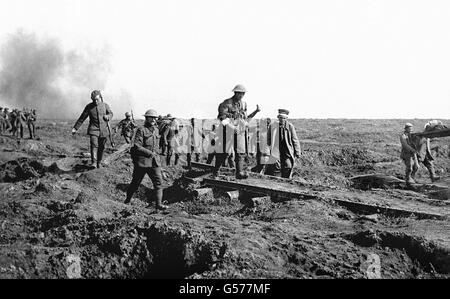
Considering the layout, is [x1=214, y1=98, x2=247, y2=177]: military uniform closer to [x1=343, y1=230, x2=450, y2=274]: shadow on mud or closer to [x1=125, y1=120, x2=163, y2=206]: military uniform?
[x1=125, y1=120, x2=163, y2=206]: military uniform

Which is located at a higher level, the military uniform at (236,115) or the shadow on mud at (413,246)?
the military uniform at (236,115)

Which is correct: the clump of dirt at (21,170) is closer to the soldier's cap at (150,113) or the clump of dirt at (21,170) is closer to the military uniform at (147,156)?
the military uniform at (147,156)

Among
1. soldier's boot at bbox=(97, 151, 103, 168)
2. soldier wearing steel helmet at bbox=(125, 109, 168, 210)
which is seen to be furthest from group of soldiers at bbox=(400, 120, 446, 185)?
soldier's boot at bbox=(97, 151, 103, 168)

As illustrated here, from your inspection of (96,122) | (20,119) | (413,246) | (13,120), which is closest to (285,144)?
(96,122)

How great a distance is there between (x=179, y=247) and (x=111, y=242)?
2.68ft

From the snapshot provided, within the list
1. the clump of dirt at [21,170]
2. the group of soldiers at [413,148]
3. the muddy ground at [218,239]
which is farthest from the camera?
the clump of dirt at [21,170]

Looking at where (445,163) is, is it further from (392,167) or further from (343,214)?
(343,214)

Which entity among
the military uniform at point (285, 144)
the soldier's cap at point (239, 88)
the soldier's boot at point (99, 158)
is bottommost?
the soldier's boot at point (99, 158)

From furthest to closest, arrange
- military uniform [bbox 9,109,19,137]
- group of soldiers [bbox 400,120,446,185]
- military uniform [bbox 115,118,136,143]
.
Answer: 1. military uniform [bbox 9,109,19,137]
2. military uniform [bbox 115,118,136,143]
3. group of soldiers [bbox 400,120,446,185]

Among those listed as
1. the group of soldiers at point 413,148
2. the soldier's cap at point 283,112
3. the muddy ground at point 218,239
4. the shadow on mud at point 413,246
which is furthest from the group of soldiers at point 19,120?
the shadow on mud at point 413,246

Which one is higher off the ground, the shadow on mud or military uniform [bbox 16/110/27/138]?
military uniform [bbox 16/110/27/138]

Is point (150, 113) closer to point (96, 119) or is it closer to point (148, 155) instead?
point (148, 155)

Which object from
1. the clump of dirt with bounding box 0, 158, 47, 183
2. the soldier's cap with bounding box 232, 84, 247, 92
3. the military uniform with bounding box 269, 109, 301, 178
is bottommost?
the clump of dirt with bounding box 0, 158, 47, 183
